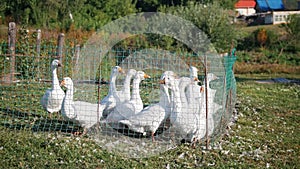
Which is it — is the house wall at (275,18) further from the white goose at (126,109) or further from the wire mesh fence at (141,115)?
the white goose at (126,109)

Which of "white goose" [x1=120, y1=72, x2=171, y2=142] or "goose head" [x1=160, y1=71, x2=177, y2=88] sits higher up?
"goose head" [x1=160, y1=71, x2=177, y2=88]

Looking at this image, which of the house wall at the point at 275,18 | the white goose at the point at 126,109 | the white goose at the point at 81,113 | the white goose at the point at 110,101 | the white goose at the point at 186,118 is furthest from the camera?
the house wall at the point at 275,18

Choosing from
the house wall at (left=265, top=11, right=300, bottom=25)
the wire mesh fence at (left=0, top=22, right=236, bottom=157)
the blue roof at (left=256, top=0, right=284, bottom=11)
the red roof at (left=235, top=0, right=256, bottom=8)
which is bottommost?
the wire mesh fence at (left=0, top=22, right=236, bottom=157)

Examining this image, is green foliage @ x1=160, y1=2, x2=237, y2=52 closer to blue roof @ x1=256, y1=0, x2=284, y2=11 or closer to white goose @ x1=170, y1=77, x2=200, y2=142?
white goose @ x1=170, y1=77, x2=200, y2=142

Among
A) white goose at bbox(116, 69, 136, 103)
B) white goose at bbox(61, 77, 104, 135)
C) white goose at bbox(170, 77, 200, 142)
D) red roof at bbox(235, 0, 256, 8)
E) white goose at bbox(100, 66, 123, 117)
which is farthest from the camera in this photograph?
red roof at bbox(235, 0, 256, 8)

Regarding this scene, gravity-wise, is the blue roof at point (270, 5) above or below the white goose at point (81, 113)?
above

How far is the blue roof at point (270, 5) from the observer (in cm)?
4215

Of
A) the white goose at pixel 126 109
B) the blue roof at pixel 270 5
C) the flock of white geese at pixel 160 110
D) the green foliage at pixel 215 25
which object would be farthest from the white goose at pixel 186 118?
the blue roof at pixel 270 5

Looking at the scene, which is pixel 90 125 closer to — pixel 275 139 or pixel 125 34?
pixel 275 139

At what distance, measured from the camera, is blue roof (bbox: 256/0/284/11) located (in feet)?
138

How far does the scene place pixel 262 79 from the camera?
57.0 ft

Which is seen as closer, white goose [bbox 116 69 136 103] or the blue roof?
white goose [bbox 116 69 136 103]

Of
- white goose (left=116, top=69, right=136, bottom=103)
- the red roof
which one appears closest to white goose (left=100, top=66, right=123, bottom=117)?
white goose (left=116, top=69, right=136, bottom=103)

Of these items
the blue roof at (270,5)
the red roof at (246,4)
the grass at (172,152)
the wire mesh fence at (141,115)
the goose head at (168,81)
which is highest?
the red roof at (246,4)
